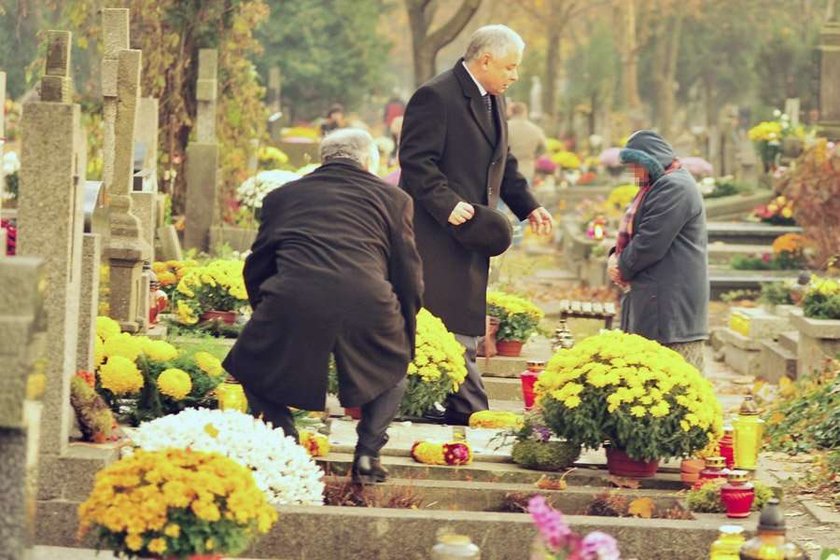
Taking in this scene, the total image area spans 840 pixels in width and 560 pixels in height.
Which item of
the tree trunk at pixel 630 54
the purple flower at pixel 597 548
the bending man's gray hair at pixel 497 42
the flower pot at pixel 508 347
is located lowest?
the purple flower at pixel 597 548

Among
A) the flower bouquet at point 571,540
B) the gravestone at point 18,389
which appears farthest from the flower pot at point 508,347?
the gravestone at point 18,389

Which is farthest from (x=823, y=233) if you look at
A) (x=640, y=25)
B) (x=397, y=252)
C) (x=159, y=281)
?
(x=640, y=25)

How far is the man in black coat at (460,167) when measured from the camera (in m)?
9.89

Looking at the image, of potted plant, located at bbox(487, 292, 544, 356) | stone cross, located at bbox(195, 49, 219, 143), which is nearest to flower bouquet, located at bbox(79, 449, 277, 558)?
potted plant, located at bbox(487, 292, 544, 356)

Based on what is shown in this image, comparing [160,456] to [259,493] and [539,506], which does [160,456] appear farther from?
[539,506]

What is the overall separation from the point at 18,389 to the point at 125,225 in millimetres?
5898

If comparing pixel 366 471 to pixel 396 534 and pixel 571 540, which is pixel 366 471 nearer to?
pixel 396 534

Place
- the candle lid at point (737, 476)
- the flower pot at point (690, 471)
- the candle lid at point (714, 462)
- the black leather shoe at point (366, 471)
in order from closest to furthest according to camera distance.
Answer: the candle lid at point (737, 476) < the black leather shoe at point (366, 471) < the candle lid at point (714, 462) < the flower pot at point (690, 471)

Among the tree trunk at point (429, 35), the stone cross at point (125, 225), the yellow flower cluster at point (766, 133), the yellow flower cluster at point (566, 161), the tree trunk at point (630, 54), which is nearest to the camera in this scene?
the stone cross at point (125, 225)

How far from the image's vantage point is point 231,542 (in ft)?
21.0

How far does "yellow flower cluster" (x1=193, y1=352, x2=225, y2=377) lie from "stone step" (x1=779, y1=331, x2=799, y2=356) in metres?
6.64

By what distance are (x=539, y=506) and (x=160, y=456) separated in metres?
1.28

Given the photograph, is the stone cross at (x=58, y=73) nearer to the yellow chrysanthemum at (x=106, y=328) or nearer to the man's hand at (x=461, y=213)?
the yellow chrysanthemum at (x=106, y=328)

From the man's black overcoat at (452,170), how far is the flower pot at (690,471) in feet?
5.76
